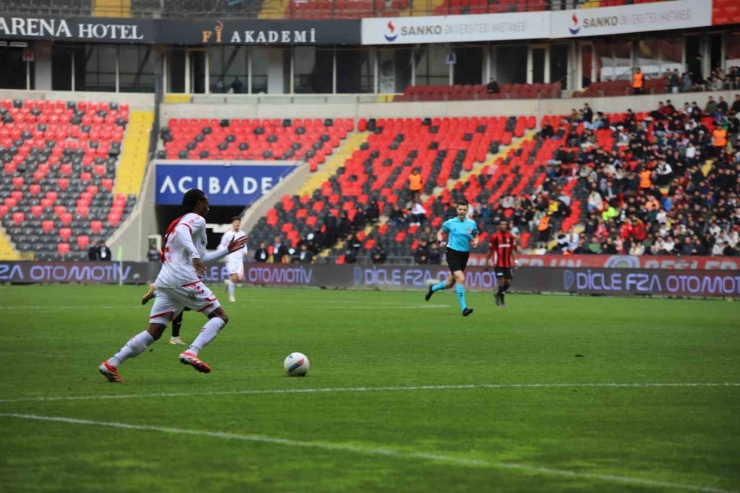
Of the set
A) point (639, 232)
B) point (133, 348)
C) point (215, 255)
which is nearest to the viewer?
point (133, 348)

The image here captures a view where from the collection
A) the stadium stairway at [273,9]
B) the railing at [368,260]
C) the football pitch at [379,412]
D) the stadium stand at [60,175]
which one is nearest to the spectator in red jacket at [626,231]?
the railing at [368,260]

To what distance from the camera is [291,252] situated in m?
45.9

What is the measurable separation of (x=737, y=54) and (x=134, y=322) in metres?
33.2

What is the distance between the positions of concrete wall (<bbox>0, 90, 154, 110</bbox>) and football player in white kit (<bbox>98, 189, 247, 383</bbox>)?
146 ft

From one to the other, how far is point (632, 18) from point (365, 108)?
12335mm

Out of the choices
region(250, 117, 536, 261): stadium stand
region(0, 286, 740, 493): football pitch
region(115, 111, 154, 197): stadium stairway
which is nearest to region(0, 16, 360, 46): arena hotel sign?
region(115, 111, 154, 197): stadium stairway

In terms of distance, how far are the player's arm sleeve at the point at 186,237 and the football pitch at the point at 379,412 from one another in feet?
4.53

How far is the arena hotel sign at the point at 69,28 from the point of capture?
55219 millimetres

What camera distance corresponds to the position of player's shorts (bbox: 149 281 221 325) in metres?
13.0

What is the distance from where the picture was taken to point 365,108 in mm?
55219

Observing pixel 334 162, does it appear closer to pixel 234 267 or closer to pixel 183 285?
pixel 234 267

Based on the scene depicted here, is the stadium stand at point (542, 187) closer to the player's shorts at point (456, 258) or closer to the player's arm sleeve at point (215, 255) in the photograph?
the player's shorts at point (456, 258)

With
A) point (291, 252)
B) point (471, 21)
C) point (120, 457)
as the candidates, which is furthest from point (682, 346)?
point (471, 21)

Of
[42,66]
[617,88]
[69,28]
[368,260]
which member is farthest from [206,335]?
[42,66]
